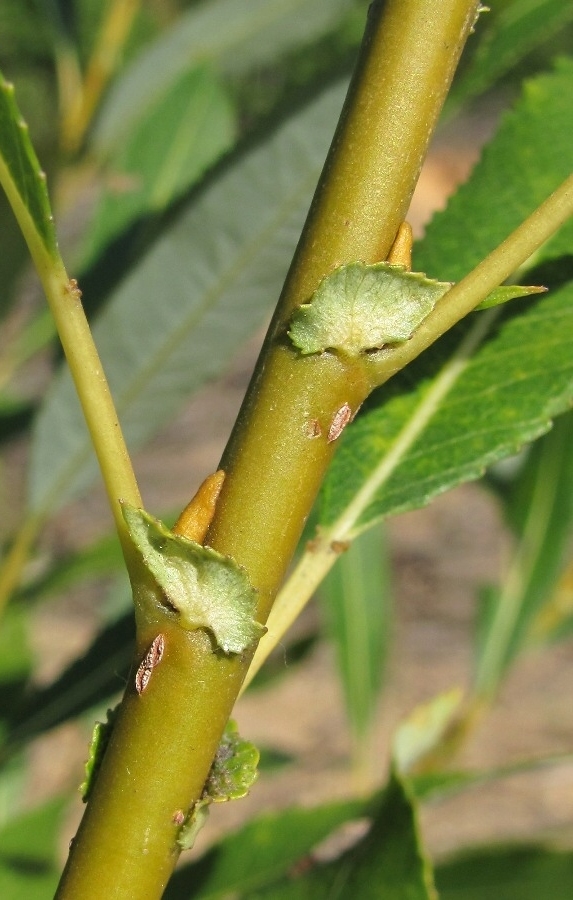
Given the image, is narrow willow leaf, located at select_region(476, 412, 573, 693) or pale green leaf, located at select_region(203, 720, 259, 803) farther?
narrow willow leaf, located at select_region(476, 412, 573, 693)

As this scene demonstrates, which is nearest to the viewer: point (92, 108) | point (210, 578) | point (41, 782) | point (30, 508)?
point (210, 578)

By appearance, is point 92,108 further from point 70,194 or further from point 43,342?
point 43,342

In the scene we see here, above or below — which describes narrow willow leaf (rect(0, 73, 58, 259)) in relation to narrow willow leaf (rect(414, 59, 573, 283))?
below

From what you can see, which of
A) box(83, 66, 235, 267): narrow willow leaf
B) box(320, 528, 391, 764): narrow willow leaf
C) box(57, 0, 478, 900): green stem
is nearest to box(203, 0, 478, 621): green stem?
box(57, 0, 478, 900): green stem

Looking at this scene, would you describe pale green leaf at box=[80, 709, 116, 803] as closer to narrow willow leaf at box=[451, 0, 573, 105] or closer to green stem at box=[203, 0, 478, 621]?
green stem at box=[203, 0, 478, 621]

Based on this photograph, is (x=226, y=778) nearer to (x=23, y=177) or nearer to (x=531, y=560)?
(x=23, y=177)

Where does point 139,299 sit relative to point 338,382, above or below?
above

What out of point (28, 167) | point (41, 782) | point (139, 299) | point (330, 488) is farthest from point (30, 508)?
point (41, 782)
